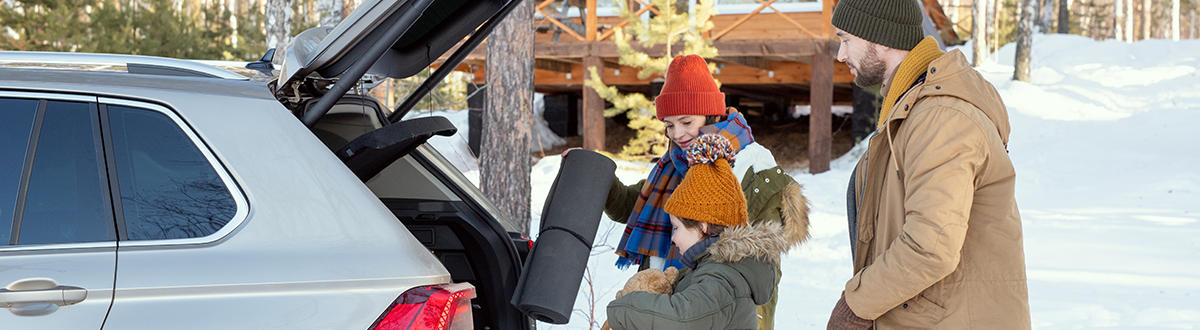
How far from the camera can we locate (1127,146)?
13.0m

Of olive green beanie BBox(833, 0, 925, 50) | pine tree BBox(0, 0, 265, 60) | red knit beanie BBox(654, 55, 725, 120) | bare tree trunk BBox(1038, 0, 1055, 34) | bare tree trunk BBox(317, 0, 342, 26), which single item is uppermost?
bare tree trunk BBox(1038, 0, 1055, 34)

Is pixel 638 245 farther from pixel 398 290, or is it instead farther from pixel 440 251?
pixel 398 290

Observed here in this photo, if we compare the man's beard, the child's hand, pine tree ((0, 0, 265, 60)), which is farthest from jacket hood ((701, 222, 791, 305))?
pine tree ((0, 0, 265, 60))

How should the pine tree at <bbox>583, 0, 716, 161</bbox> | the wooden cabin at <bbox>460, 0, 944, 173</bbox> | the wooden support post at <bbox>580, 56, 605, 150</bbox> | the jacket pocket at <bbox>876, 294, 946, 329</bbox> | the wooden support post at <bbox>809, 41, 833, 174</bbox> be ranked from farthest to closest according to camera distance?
1. the wooden support post at <bbox>580, 56, 605, 150</bbox>
2. the wooden cabin at <bbox>460, 0, 944, 173</bbox>
3. the wooden support post at <bbox>809, 41, 833, 174</bbox>
4. the pine tree at <bbox>583, 0, 716, 161</bbox>
5. the jacket pocket at <bbox>876, 294, 946, 329</bbox>

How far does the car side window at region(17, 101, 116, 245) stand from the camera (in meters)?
1.67

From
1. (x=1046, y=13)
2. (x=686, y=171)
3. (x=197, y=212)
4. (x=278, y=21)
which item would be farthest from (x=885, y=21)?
(x=1046, y=13)

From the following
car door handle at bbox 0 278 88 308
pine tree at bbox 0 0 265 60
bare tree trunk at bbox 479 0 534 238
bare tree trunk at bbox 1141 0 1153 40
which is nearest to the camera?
car door handle at bbox 0 278 88 308

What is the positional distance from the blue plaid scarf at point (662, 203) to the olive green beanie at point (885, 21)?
2.50 ft

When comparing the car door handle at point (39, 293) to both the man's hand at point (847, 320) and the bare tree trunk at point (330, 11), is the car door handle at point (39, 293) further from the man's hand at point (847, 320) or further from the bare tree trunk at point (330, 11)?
the bare tree trunk at point (330, 11)

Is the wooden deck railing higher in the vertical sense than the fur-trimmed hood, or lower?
higher

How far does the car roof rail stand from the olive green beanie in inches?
62.2

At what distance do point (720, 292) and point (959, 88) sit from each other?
0.81 meters

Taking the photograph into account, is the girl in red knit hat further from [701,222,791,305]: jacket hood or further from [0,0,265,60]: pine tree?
[0,0,265,60]: pine tree

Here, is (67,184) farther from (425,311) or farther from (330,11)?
(330,11)
